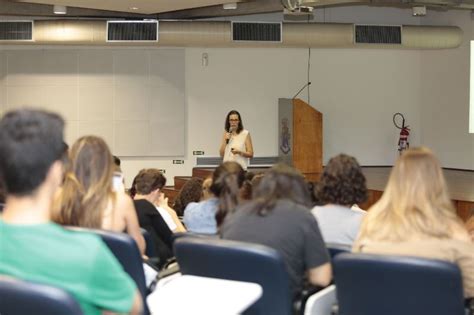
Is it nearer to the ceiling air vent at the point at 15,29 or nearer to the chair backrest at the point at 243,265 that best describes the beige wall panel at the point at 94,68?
the ceiling air vent at the point at 15,29

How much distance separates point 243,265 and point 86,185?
2.61 feet

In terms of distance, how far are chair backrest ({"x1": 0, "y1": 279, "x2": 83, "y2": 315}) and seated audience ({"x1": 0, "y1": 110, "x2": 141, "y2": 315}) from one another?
5 centimetres

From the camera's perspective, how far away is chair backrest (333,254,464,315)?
2479 millimetres

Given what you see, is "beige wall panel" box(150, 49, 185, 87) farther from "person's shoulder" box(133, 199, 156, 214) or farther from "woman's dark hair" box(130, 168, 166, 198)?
"person's shoulder" box(133, 199, 156, 214)

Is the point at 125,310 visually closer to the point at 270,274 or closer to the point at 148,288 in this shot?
the point at 270,274

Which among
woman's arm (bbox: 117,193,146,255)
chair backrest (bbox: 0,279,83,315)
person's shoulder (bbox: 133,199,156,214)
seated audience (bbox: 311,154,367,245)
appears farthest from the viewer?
person's shoulder (bbox: 133,199,156,214)

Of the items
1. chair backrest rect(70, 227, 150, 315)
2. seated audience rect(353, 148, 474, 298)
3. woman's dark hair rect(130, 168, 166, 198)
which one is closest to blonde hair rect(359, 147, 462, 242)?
seated audience rect(353, 148, 474, 298)

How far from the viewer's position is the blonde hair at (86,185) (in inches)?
119

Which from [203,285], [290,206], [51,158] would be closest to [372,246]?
[290,206]

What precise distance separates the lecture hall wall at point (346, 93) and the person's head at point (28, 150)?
35.1 feet

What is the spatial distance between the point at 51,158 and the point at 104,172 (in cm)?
158

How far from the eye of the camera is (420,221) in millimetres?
2762

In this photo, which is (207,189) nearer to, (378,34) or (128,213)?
(128,213)

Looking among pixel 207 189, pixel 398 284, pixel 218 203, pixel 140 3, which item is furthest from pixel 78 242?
pixel 140 3
